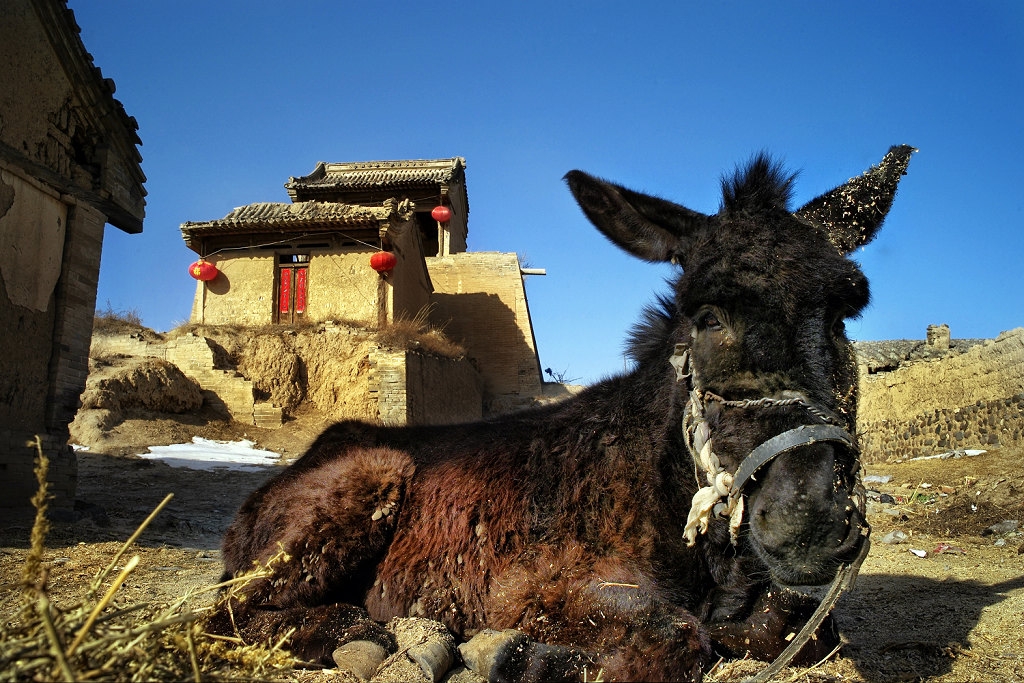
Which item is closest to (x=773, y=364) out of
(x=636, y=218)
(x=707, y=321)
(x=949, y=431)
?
(x=707, y=321)

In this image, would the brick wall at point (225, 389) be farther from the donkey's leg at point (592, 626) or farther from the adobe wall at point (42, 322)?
the donkey's leg at point (592, 626)

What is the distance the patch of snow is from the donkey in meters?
9.39

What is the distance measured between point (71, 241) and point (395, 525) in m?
7.39

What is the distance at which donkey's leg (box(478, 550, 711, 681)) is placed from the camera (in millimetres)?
2217

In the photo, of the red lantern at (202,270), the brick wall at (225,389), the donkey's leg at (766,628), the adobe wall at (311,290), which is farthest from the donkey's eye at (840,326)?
the red lantern at (202,270)

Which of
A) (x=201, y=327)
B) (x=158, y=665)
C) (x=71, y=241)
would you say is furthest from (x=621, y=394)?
(x=201, y=327)

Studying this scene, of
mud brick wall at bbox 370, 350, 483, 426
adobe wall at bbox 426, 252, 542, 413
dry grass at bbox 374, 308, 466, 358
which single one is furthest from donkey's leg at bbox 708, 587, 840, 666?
adobe wall at bbox 426, 252, 542, 413

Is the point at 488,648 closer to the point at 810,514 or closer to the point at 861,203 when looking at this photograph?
the point at 810,514

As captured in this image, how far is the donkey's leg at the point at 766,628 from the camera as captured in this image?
2.53 meters

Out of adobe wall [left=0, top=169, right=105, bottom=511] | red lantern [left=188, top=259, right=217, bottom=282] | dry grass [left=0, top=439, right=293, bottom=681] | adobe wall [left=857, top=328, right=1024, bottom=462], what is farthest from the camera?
red lantern [left=188, top=259, right=217, bottom=282]

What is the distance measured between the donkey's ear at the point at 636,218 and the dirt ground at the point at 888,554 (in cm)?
178

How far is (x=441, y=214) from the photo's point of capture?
1082 inches

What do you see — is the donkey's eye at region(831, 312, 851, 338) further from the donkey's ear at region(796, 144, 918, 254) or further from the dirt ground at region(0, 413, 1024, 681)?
the dirt ground at region(0, 413, 1024, 681)

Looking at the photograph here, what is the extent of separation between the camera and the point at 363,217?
18.4 meters
